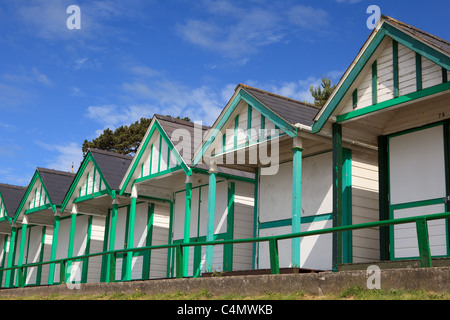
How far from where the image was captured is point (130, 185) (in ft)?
68.2

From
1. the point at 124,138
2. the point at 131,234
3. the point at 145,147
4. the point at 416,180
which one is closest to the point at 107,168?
the point at 145,147

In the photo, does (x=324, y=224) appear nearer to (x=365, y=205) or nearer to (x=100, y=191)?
(x=365, y=205)

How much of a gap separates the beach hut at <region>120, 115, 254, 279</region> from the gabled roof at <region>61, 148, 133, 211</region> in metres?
0.95

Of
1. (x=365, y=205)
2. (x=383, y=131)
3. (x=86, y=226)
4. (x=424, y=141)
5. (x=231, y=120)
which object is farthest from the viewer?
(x=86, y=226)

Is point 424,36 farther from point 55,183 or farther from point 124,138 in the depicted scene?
point 124,138

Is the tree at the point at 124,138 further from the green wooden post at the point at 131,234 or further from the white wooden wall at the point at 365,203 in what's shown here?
the white wooden wall at the point at 365,203

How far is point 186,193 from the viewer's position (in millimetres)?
17859

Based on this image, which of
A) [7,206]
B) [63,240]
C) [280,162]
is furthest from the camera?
[7,206]

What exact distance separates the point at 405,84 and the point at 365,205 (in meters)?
4.26

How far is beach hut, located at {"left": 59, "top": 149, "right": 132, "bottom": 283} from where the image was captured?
22344 millimetres

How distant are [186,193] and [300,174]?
187 inches
